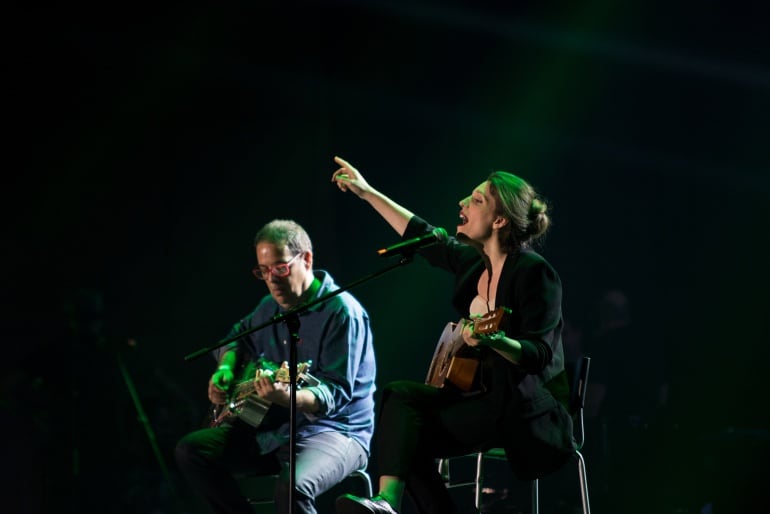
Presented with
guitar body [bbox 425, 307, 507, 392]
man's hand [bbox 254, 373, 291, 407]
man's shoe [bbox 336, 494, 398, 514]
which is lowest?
man's shoe [bbox 336, 494, 398, 514]

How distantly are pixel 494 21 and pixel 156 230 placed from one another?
272 cm

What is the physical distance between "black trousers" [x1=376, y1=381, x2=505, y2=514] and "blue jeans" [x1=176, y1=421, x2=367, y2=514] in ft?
1.68

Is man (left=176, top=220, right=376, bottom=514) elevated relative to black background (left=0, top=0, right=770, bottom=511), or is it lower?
lower

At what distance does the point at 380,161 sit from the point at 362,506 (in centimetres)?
378

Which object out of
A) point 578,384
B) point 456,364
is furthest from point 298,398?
point 578,384

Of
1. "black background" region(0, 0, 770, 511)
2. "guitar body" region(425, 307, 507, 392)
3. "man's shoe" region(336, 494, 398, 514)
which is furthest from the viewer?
"black background" region(0, 0, 770, 511)

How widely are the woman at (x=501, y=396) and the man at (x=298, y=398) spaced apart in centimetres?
52

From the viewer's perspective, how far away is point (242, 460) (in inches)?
148

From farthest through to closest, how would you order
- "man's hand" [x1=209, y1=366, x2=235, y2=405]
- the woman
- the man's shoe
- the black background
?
the black background < "man's hand" [x1=209, y1=366, x2=235, y2=405] < the woman < the man's shoe

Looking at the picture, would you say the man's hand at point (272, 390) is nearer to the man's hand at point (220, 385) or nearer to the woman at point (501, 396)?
the man's hand at point (220, 385)

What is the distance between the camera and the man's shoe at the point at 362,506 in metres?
2.70

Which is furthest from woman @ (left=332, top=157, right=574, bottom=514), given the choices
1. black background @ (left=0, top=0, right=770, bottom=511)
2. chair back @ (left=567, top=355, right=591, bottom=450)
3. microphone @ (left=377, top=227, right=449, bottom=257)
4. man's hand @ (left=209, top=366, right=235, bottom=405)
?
black background @ (left=0, top=0, right=770, bottom=511)

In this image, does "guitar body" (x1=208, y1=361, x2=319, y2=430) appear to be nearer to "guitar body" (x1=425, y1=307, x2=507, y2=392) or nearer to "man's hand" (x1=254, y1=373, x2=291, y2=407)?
"man's hand" (x1=254, y1=373, x2=291, y2=407)

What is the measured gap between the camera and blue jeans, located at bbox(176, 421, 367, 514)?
3.46 metres
